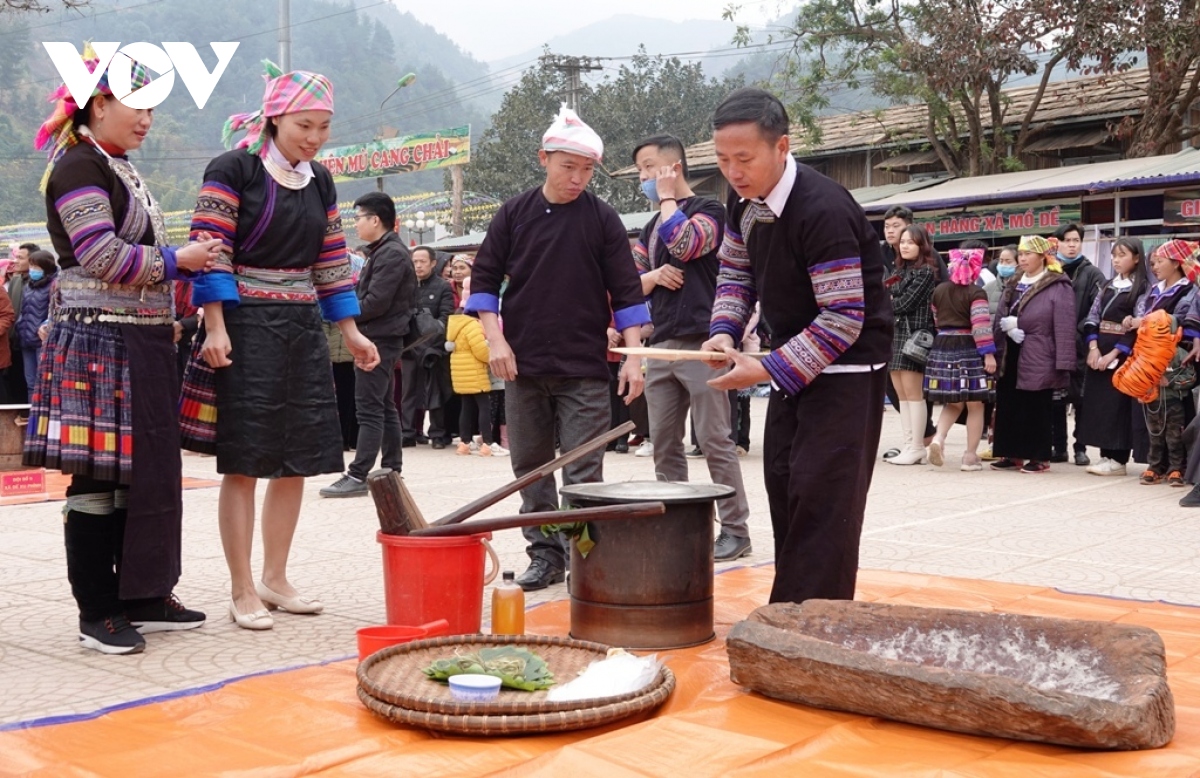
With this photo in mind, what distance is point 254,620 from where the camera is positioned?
4.66 m

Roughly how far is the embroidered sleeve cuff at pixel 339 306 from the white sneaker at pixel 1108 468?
685cm

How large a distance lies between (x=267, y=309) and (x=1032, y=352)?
269 inches

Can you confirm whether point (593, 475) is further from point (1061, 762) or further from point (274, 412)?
point (1061, 762)

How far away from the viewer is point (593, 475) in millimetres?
5324

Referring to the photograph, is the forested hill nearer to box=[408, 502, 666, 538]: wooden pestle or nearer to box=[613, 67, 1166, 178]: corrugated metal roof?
box=[613, 67, 1166, 178]: corrugated metal roof

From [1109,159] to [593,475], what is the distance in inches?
712

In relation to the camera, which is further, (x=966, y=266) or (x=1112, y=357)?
(x=966, y=266)

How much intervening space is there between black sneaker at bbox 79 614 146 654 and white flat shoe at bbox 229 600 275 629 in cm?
38

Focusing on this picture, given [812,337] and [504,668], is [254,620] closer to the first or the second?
[504,668]

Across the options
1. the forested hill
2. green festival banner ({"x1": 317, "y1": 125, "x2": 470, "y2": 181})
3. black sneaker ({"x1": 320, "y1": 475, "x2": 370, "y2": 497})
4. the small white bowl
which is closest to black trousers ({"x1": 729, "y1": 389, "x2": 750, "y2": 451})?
black sneaker ({"x1": 320, "y1": 475, "x2": 370, "y2": 497})

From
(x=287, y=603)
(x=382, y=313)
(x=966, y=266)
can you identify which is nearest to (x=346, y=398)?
(x=382, y=313)

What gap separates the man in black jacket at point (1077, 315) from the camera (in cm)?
1036

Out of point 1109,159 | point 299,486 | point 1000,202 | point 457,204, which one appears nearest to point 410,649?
point 299,486

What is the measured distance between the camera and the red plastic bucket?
4254 millimetres
